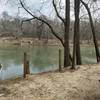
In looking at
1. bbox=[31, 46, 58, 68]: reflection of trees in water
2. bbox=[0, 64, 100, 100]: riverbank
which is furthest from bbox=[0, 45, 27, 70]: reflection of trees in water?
bbox=[0, 64, 100, 100]: riverbank

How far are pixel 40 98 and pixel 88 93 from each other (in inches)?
59.3

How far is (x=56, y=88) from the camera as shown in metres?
8.64

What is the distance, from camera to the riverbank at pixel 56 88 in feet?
25.2

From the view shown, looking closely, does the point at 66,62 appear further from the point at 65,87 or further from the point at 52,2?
the point at 65,87

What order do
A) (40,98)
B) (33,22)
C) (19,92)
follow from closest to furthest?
1. (40,98)
2. (19,92)
3. (33,22)

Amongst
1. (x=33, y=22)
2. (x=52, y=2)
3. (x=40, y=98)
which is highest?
(x=52, y=2)

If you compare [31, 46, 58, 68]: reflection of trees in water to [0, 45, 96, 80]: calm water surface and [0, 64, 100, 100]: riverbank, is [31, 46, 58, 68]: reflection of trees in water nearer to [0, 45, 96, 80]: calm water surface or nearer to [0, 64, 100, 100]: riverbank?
[0, 45, 96, 80]: calm water surface

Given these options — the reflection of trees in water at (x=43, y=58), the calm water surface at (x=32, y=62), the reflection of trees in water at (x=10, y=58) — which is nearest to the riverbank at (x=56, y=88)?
the calm water surface at (x=32, y=62)

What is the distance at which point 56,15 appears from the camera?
54.6ft

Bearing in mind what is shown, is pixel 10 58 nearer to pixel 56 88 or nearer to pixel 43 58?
pixel 43 58

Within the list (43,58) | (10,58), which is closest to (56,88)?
(10,58)

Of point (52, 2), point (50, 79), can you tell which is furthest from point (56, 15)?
point (50, 79)

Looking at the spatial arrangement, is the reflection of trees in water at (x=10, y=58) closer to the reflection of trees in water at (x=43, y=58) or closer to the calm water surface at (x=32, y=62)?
the calm water surface at (x=32, y=62)

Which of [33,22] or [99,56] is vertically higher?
[33,22]
